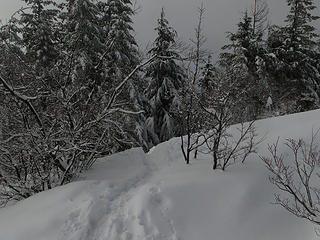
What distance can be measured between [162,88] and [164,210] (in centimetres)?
1063

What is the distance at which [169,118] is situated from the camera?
15.8m

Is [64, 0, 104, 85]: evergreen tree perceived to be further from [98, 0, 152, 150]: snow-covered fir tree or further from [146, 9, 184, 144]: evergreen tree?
[146, 9, 184, 144]: evergreen tree

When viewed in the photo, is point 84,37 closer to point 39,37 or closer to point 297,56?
point 39,37

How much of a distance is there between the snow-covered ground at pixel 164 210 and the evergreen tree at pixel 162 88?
8.18 m

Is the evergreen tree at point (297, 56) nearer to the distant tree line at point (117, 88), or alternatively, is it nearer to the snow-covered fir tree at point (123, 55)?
the distant tree line at point (117, 88)

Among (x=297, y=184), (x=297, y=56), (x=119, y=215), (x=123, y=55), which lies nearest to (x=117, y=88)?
(x=119, y=215)

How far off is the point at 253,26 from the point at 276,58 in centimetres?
349

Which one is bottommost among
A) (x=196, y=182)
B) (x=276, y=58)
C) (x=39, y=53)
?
(x=196, y=182)

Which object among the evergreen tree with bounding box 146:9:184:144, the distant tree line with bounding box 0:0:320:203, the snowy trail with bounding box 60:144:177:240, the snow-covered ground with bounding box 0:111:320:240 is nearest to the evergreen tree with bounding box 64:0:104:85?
the distant tree line with bounding box 0:0:320:203

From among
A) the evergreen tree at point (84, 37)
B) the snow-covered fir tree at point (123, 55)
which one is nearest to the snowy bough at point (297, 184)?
the snow-covered fir tree at point (123, 55)

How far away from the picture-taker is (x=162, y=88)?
1589cm

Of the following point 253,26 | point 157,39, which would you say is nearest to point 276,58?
point 253,26

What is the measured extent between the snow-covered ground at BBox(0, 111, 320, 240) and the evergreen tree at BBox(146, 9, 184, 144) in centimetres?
818

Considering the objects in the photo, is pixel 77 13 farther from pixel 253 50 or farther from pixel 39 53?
pixel 253 50
